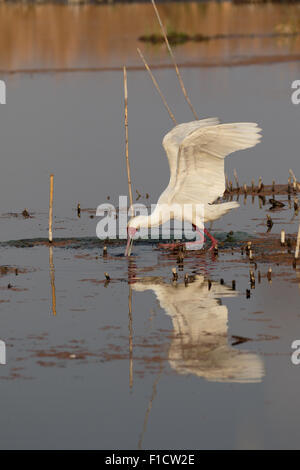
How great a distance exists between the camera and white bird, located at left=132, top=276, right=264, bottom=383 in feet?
27.0

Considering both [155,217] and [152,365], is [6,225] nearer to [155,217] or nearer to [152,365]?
[155,217]

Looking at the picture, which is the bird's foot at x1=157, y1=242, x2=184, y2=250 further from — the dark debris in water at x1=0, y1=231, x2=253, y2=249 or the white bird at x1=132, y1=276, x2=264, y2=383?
the white bird at x1=132, y1=276, x2=264, y2=383

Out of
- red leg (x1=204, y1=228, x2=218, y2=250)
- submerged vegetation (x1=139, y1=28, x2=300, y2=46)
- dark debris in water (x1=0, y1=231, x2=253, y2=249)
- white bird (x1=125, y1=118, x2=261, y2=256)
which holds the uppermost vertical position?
submerged vegetation (x1=139, y1=28, x2=300, y2=46)

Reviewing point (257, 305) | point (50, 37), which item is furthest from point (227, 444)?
point (50, 37)

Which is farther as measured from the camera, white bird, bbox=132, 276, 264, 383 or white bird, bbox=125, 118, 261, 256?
white bird, bbox=125, 118, 261, 256

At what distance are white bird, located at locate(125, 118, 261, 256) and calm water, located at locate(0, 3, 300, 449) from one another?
1.35 ft

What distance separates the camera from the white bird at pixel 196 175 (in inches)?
454

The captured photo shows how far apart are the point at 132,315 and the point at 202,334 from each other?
847 millimetres

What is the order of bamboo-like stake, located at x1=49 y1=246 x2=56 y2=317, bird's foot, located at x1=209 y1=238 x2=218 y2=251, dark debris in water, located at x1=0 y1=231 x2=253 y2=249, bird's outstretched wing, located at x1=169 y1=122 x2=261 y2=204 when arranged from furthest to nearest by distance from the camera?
dark debris in water, located at x1=0 y1=231 x2=253 y2=249, bird's foot, located at x1=209 y1=238 x2=218 y2=251, bird's outstretched wing, located at x1=169 y1=122 x2=261 y2=204, bamboo-like stake, located at x1=49 y1=246 x2=56 y2=317

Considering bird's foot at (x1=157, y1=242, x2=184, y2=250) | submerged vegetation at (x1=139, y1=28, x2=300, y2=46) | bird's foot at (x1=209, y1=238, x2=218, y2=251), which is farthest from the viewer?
submerged vegetation at (x1=139, y1=28, x2=300, y2=46)

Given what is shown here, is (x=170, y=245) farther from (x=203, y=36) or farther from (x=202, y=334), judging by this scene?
(x=203, y=36)

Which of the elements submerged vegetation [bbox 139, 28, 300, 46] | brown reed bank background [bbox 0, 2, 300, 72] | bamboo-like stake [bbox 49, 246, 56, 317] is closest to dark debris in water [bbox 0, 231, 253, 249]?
bamboo-like stake [bbox 49, 246, 56, 317]

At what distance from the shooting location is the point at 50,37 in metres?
39.4
